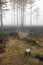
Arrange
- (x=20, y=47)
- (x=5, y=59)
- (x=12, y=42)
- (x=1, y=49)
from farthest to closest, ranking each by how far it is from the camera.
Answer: (x=12, y=42) < (x=20, y=47) < (x=1, y=49) < (x=5, y=59)

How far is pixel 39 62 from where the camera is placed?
14.1 metres

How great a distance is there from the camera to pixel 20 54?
1566 centimetres

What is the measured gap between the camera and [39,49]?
16938 millimetres

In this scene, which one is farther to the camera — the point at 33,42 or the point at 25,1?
the point at 25,1

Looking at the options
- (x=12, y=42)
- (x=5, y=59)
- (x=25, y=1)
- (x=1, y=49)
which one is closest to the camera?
(x=5, y=59)

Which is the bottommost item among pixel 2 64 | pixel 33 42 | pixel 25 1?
pixel 2 64

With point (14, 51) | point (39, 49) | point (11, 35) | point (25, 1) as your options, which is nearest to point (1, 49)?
point (14, 51)

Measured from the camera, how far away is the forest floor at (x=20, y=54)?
1417 centimetres

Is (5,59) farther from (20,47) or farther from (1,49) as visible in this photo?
(20,47)

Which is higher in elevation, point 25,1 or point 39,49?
point 25,1

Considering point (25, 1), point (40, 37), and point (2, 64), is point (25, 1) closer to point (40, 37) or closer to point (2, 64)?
point (40, 37)

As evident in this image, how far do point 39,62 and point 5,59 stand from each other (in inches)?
129

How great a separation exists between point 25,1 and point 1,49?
23.5 meters

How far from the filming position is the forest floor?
1417cm
